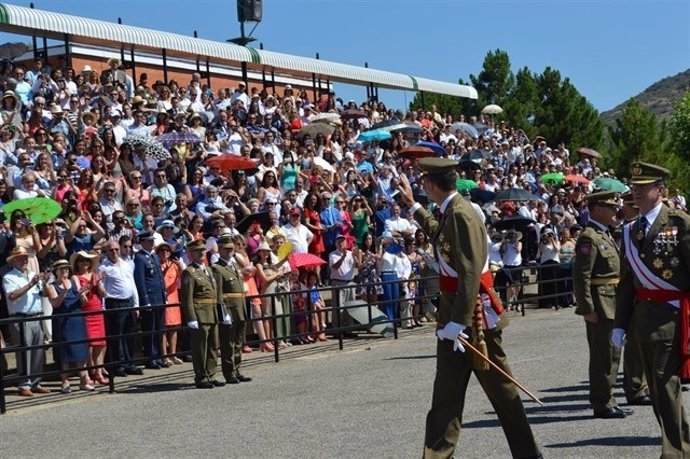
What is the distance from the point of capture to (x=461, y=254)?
7.40 meters

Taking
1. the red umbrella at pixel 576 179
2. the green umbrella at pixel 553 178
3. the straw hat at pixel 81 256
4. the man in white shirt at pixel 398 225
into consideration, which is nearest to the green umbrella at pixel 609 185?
the green umbrella at pixel 553 178

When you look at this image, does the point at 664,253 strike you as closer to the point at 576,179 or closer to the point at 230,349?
the point at 230,349

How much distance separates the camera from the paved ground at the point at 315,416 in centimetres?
914

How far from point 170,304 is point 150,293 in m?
0.86

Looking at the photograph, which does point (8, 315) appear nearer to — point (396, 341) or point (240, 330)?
point (240, 330)

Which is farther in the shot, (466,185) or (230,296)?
(466,185)

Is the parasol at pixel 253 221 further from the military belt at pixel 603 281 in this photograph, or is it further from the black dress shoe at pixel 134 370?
the military belt at pixel 603 281

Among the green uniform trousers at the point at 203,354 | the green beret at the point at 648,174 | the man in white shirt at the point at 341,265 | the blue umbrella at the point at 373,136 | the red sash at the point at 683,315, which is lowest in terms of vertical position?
the green uniform trousers at the point at 203,354

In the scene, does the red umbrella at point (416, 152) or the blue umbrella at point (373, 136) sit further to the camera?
the blue umbrella at point (373, 136)

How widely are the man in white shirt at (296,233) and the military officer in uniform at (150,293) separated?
3.60 metres

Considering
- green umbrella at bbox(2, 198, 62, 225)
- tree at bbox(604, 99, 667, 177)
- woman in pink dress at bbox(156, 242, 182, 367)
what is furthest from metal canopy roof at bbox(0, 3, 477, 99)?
Result: tree at bbox(604, 99, 667, 177)

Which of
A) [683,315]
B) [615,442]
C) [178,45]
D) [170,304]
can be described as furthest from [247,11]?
[683,315]

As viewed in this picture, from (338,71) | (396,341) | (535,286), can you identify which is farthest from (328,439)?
(338,71)

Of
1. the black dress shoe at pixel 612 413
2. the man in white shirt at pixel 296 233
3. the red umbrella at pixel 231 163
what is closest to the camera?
Result: the black dress shoe at pixel 612 413
